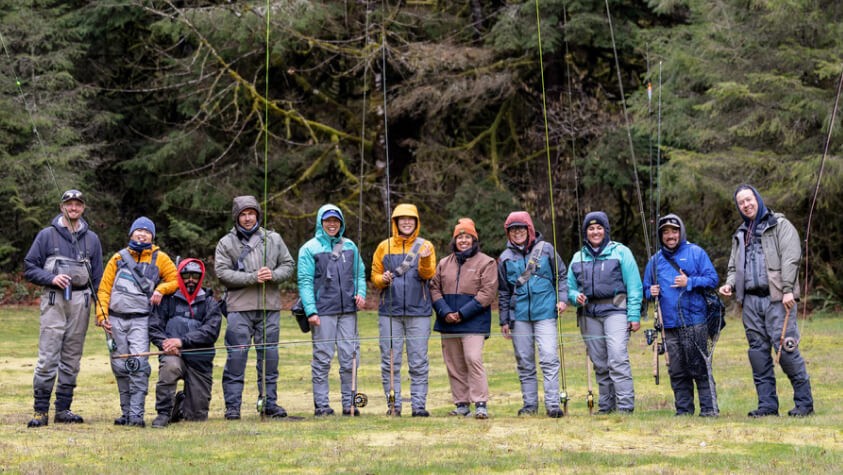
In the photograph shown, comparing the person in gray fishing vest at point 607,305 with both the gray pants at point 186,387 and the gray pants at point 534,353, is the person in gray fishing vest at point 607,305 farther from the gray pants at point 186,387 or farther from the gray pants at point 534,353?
the gray pants at point 186,387

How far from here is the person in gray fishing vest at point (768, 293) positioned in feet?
29.1

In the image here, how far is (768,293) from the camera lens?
9.01 metres

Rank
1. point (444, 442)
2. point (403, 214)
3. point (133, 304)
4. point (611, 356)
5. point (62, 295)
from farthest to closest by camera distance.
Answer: point (403, 214) → point (611, 356) → point (62, 295) → point (133, 304) → point (444, 442)

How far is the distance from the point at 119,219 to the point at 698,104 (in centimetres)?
1501

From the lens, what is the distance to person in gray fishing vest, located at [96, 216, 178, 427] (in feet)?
30.3

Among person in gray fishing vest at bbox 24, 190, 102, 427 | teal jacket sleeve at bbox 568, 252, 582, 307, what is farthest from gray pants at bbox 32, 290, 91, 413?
teal jacket sleeve at bbox 568, 252, 582, 307

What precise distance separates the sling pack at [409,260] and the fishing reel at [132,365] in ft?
7.37

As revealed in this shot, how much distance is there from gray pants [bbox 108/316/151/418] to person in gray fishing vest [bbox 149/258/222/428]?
17 centimetres

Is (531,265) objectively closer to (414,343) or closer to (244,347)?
(414,343)

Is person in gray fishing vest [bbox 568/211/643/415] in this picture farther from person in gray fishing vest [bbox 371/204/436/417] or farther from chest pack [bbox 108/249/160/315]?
chest pack [bbox 108/249/160/315]

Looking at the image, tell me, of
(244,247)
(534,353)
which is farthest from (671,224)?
(244,247)

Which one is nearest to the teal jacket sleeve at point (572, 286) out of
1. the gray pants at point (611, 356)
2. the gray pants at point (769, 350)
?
the gray pants at point (611, 356)

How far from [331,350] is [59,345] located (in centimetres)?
220

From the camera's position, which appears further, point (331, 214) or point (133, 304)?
point (331, 214)
